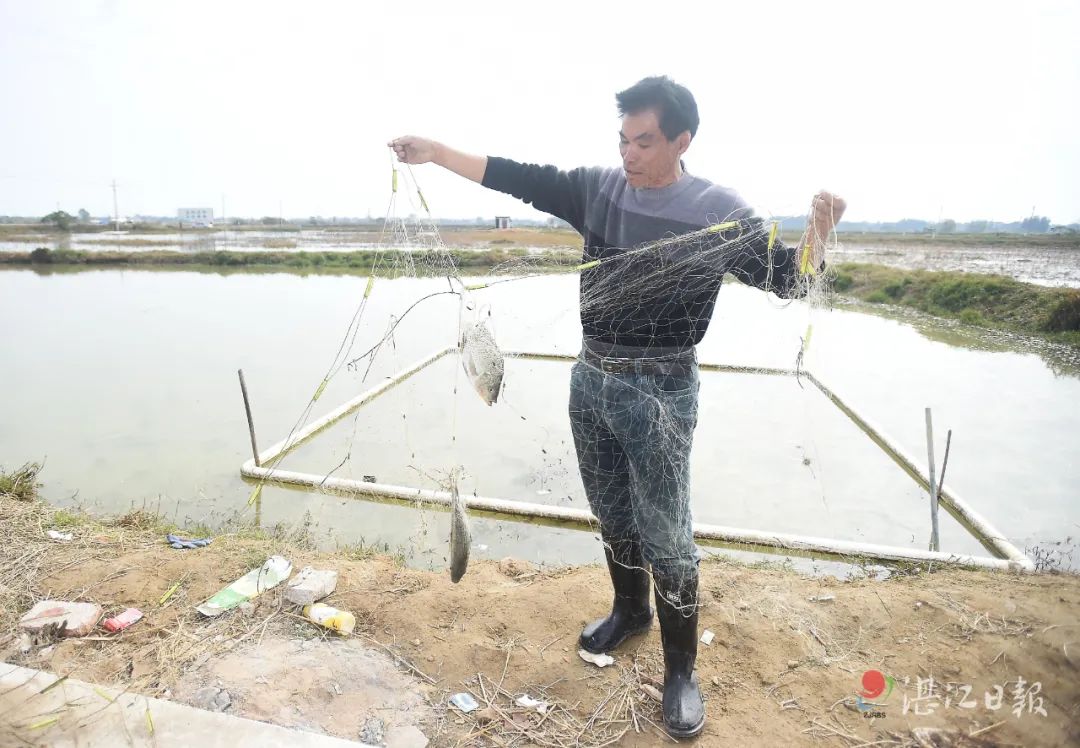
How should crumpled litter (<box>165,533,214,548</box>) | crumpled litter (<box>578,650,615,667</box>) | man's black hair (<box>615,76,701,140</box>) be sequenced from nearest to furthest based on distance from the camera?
man's black hair (<box>615,76,701,140</box>), crumpled litter (<box>578,650,615,667</box>), crumpled litter (<box>165,533,214,548</box>)

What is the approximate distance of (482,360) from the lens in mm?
2242

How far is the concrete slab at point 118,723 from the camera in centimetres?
192

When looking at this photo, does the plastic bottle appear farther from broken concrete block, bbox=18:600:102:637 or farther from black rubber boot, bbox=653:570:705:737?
black rubber boot, bbox=653:570:705:737

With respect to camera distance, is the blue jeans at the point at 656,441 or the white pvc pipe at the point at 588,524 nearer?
the blue jeans at the point at 656,441

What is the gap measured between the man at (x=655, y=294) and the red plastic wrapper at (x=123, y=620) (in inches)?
88.4

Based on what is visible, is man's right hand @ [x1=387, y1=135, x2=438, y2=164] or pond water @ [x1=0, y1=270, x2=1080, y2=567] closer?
man's right hand @ [x1=387, y1=135, x2=438, y2=164]

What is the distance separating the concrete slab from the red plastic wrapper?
50 centimetres

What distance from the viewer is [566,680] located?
7.85ft

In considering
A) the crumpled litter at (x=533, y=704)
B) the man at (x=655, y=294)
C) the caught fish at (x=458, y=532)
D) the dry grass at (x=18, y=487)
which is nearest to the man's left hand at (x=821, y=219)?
the man at (x=655, y=294)

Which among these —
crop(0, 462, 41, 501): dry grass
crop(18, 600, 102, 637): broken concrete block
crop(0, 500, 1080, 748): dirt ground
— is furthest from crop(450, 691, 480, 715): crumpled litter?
crop(0, 462, 41, 501): dry grass

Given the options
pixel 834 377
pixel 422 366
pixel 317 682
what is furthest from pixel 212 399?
pixel 834 377

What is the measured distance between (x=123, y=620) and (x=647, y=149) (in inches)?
120

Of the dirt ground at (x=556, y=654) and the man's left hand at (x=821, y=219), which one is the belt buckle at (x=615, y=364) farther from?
the dirt ground at (x=556, y=654)

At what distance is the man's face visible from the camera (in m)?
1.85
